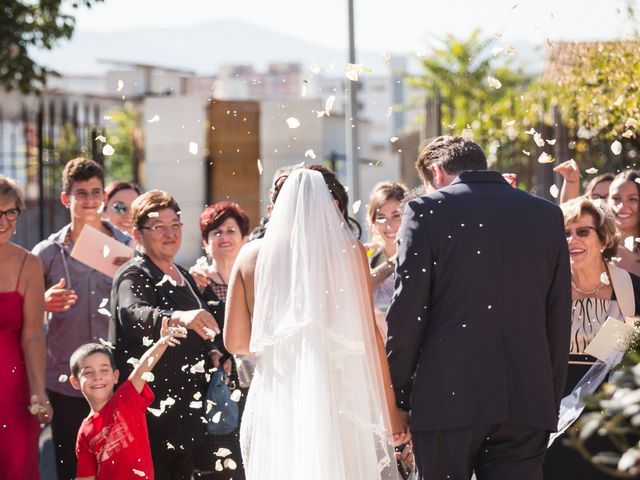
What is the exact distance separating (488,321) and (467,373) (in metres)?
0.23

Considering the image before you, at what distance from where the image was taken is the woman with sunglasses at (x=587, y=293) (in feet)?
20.6

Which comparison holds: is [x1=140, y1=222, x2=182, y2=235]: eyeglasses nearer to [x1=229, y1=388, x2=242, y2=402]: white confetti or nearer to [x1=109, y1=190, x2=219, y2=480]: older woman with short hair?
[x1=109, y1=190, x2=219, y2=480]: older woman with short hair

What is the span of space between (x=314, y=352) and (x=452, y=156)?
108 cm

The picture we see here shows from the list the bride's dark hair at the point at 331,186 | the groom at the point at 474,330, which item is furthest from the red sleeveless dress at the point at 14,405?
the groom at the point at 474,330

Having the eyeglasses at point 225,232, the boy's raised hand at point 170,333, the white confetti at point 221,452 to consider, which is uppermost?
the eyeglasses at point 225,232

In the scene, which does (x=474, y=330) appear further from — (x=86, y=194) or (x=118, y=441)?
(x=86, y=194)

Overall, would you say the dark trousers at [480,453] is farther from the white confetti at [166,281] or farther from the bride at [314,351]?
the white confetti at [166,281]

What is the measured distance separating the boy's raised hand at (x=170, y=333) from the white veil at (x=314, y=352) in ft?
2.23

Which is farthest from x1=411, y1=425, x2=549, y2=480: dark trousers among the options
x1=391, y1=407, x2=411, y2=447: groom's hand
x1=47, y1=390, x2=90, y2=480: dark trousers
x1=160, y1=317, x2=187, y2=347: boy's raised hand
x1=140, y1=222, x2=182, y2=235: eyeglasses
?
x1=47, y1=390, x2=90, y2=480: dark trousers

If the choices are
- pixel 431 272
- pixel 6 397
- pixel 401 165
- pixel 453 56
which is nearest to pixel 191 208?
pixel 401 165

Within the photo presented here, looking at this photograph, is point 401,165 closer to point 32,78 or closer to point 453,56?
point 453,56

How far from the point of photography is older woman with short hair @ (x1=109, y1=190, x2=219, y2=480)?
655 cm

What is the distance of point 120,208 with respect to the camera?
8227mm

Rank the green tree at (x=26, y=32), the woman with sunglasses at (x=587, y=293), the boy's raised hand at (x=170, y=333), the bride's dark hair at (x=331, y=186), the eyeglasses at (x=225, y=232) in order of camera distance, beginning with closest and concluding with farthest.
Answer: the bride's dark hair at (x=331, y=186) < the boy's raised hand at (x=170, y=333) < the woman with sunglasses at (x=587, y=293) < the eyeglasses at (x=225, y=232) < the green tree at (x=26, y=32)
